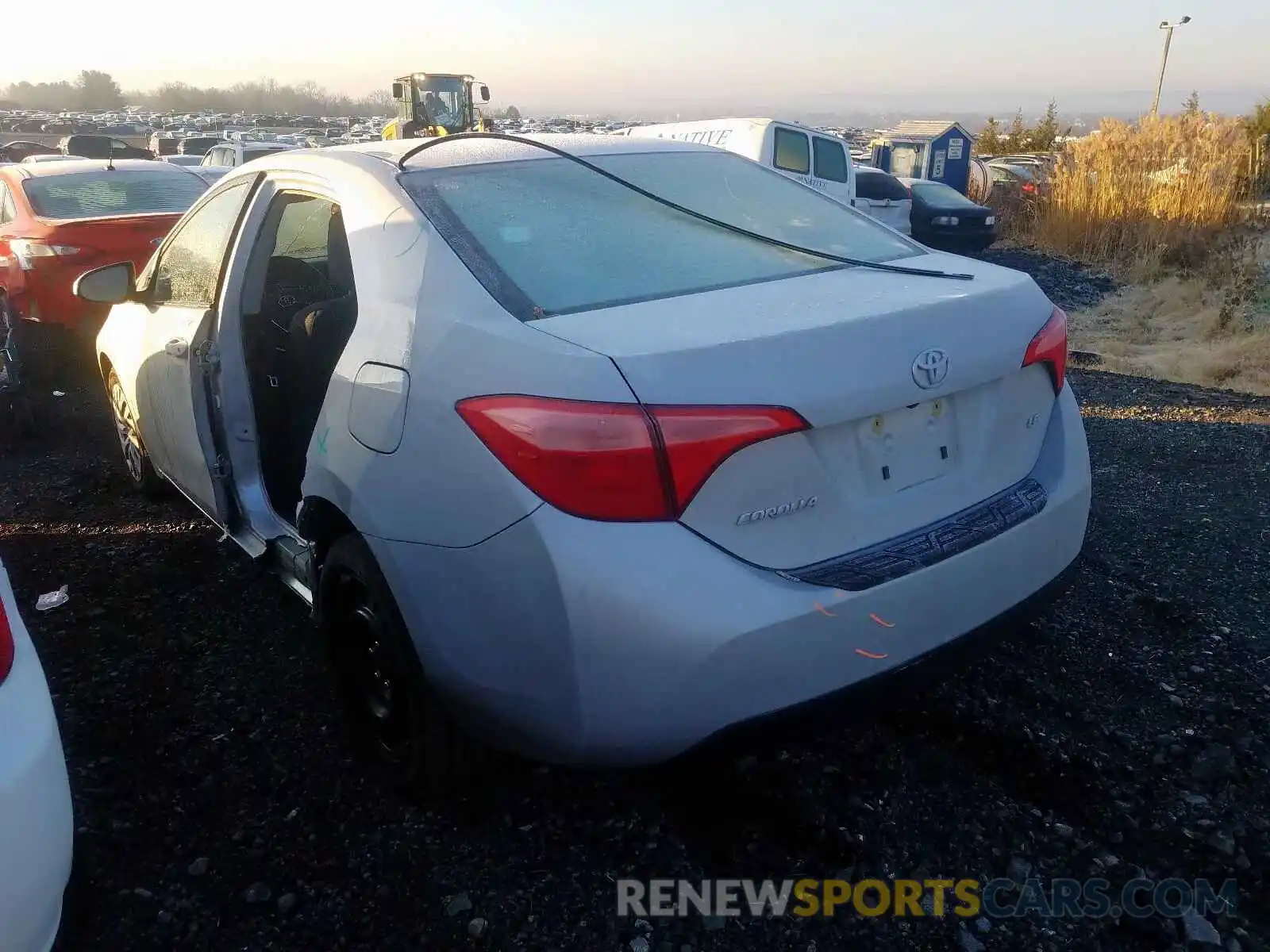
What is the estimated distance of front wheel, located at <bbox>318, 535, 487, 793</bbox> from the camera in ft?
7.39

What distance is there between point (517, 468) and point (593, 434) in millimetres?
171

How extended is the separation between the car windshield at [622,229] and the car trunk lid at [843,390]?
0.14 meters

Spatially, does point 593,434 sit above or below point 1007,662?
above

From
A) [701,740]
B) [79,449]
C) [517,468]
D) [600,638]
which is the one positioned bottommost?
[79,449]

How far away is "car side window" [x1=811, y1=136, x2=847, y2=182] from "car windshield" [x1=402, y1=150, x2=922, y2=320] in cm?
1151

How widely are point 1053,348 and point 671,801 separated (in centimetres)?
147

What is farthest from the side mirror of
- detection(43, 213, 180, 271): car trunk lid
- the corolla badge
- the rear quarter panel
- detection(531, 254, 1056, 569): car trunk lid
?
detection(43, 213, 180, 271): car trunk lid

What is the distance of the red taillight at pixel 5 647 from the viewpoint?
164 cm

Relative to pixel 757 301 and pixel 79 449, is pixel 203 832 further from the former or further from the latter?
pixel 79 449

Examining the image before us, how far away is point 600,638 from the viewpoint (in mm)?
1821

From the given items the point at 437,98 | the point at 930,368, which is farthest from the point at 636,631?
the point at 437,98

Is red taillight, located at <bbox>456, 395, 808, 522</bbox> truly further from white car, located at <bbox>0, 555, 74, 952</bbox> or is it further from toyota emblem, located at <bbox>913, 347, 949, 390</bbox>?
white car, located at <bbox>0, 555, 74, 952</bbox>

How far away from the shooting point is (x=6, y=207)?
25.7 ft

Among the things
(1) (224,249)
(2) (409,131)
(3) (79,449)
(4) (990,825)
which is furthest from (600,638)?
(2) (409,131)
